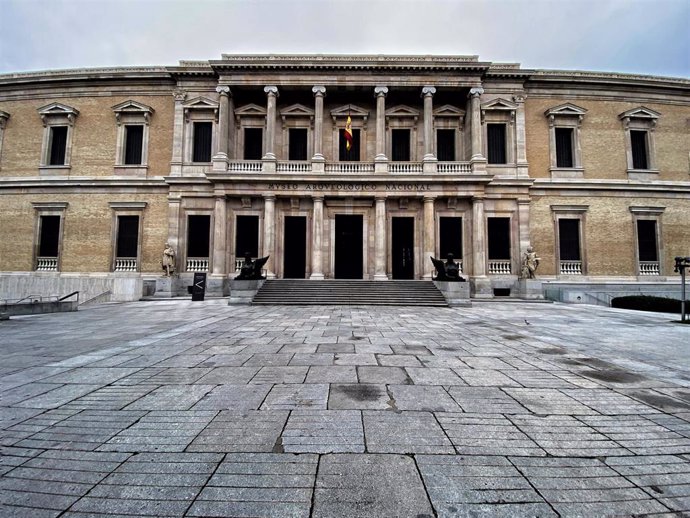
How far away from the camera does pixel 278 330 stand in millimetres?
8727

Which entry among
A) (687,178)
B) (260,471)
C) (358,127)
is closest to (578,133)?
(687,178)

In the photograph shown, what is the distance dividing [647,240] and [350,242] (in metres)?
20.3

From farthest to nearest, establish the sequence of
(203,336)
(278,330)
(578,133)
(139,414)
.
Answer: (578,133), (278,330), (203,336), (139,414)

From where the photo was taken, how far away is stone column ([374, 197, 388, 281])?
65.0 ft

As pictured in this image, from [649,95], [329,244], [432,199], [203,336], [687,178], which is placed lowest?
[203,336]

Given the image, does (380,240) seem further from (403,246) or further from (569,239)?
(569,239)

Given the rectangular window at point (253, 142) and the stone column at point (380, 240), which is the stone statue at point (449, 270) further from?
the rectangular window at point (253, 142)

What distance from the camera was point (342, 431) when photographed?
121 inches

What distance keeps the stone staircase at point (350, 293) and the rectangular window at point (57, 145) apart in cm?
1876

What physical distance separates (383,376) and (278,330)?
464 cm

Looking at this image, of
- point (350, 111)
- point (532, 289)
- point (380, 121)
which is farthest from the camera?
point (350, 111)

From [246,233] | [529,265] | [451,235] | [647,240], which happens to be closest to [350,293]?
[451,235]

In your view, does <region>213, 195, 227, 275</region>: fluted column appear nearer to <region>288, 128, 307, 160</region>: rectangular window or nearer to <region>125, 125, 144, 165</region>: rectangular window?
<region>288, 128, 307, 160</region>: rectangular window

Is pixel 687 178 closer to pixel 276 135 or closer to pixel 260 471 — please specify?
pixel 276 135
